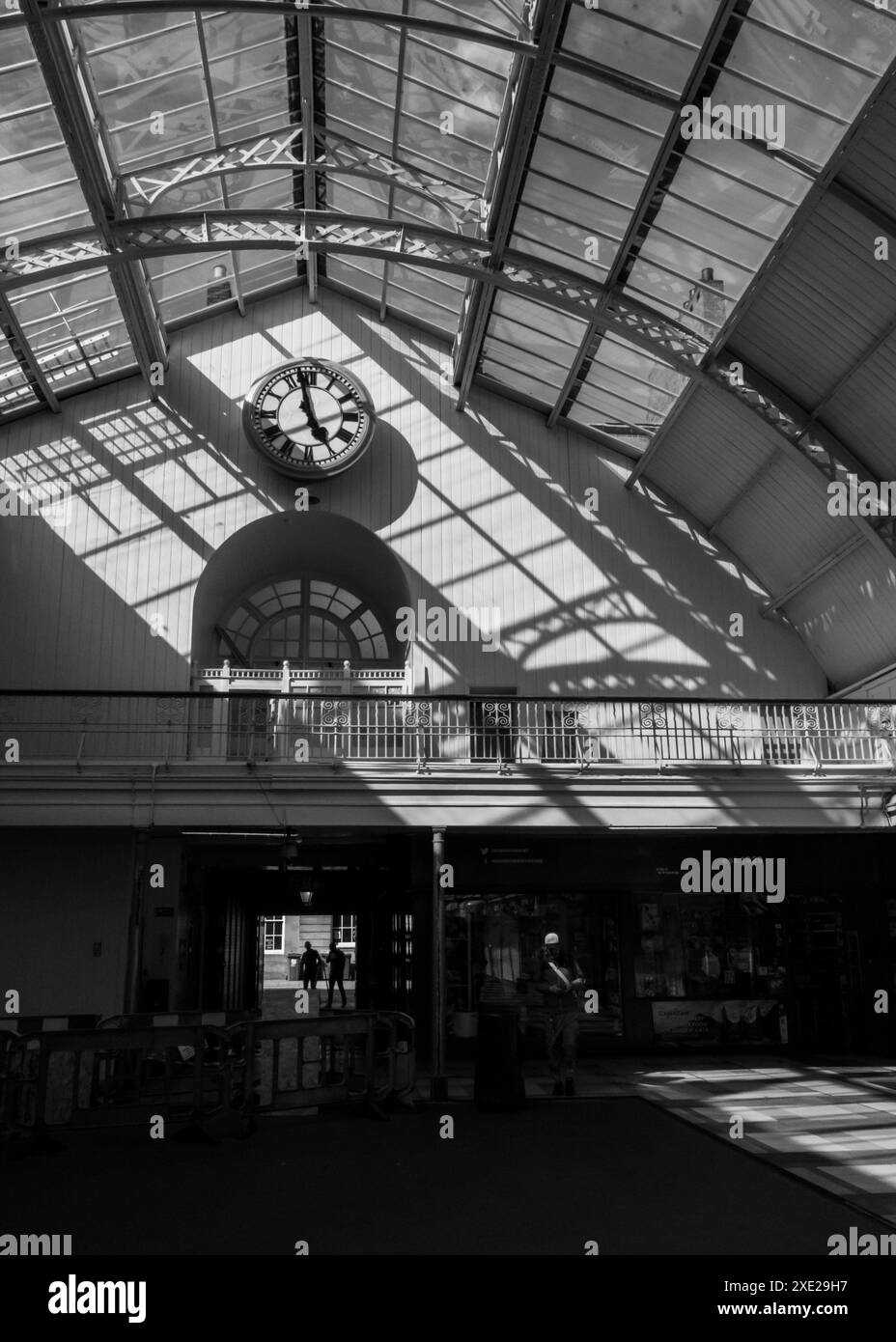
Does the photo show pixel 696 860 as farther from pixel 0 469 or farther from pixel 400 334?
pixel 0 469

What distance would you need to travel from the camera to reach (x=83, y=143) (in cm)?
1458

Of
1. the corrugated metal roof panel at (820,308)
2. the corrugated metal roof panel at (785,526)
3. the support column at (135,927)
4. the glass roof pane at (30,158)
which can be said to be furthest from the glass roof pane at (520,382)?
the support column at (135,927)

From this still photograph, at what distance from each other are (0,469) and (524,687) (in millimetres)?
10741

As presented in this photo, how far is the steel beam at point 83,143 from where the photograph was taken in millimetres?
12953

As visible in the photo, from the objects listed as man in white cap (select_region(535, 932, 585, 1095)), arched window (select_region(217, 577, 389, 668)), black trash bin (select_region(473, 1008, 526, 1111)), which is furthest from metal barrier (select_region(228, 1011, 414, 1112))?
arched window (select_region(217, 577, 389, 668))

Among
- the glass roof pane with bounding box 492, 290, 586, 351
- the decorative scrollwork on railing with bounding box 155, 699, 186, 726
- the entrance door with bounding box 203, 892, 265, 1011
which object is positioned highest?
the glass roof pane with bounding box 492, 290, 586, 351

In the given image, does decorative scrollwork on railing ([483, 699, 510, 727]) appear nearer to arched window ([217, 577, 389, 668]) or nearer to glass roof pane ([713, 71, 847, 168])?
arched window ([217, 577, 389, 668])

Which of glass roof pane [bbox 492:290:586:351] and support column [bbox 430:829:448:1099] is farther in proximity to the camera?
glass roof pane [bbox 492:290:586:351]

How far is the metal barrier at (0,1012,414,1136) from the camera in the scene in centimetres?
987

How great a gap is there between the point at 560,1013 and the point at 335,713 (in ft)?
19.4

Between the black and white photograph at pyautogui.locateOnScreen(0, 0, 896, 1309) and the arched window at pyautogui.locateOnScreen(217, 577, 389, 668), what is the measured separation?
0.10 meters

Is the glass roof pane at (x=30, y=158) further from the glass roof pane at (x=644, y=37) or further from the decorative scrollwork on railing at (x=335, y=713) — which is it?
the decorative scrollwork on railing at (x=335, y=713)

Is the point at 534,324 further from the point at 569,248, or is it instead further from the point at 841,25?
the point at 841,25

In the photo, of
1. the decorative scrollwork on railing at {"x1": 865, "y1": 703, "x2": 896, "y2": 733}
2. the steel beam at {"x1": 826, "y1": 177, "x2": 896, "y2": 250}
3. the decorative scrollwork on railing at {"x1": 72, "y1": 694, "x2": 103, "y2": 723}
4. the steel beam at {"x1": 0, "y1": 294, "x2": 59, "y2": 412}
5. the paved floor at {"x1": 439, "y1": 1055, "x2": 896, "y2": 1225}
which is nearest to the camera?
the paved floor at {"x1": 439, "y1": 1055, "x2": 896, "y2": 1225}
